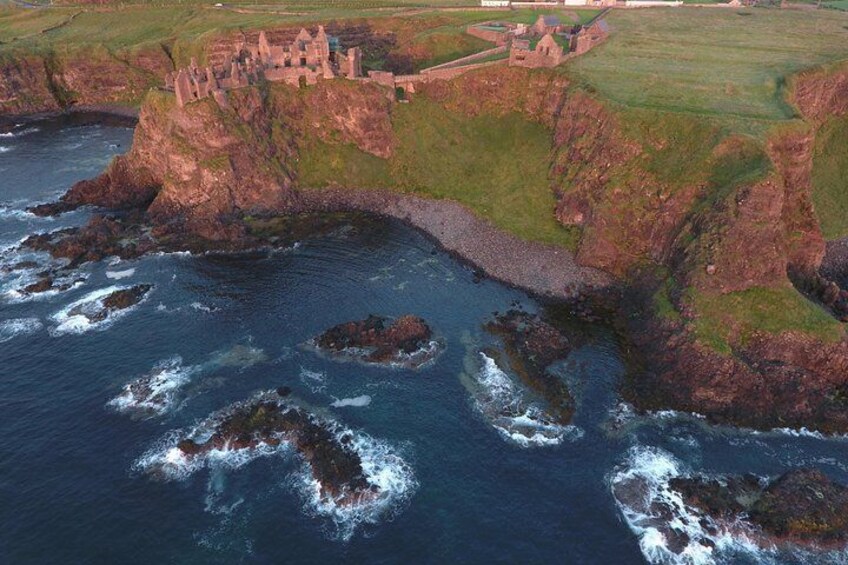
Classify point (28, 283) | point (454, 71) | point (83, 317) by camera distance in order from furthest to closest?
point (454, 71)
point (28, 283)
point (83, 317)

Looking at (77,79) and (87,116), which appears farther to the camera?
(77,79)

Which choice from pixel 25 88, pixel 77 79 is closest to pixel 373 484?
pixel 77 79

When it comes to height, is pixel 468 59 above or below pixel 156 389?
above

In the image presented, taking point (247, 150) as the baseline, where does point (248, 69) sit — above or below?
above

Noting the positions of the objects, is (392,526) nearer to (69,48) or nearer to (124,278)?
(124,278)

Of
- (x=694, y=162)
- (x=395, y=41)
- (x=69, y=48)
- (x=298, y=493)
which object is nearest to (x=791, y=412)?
(x=694, y=162)

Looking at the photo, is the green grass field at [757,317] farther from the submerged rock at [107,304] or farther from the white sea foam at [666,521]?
the submerged rock at [107,304]

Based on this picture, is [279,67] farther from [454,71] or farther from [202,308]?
[202,308]
